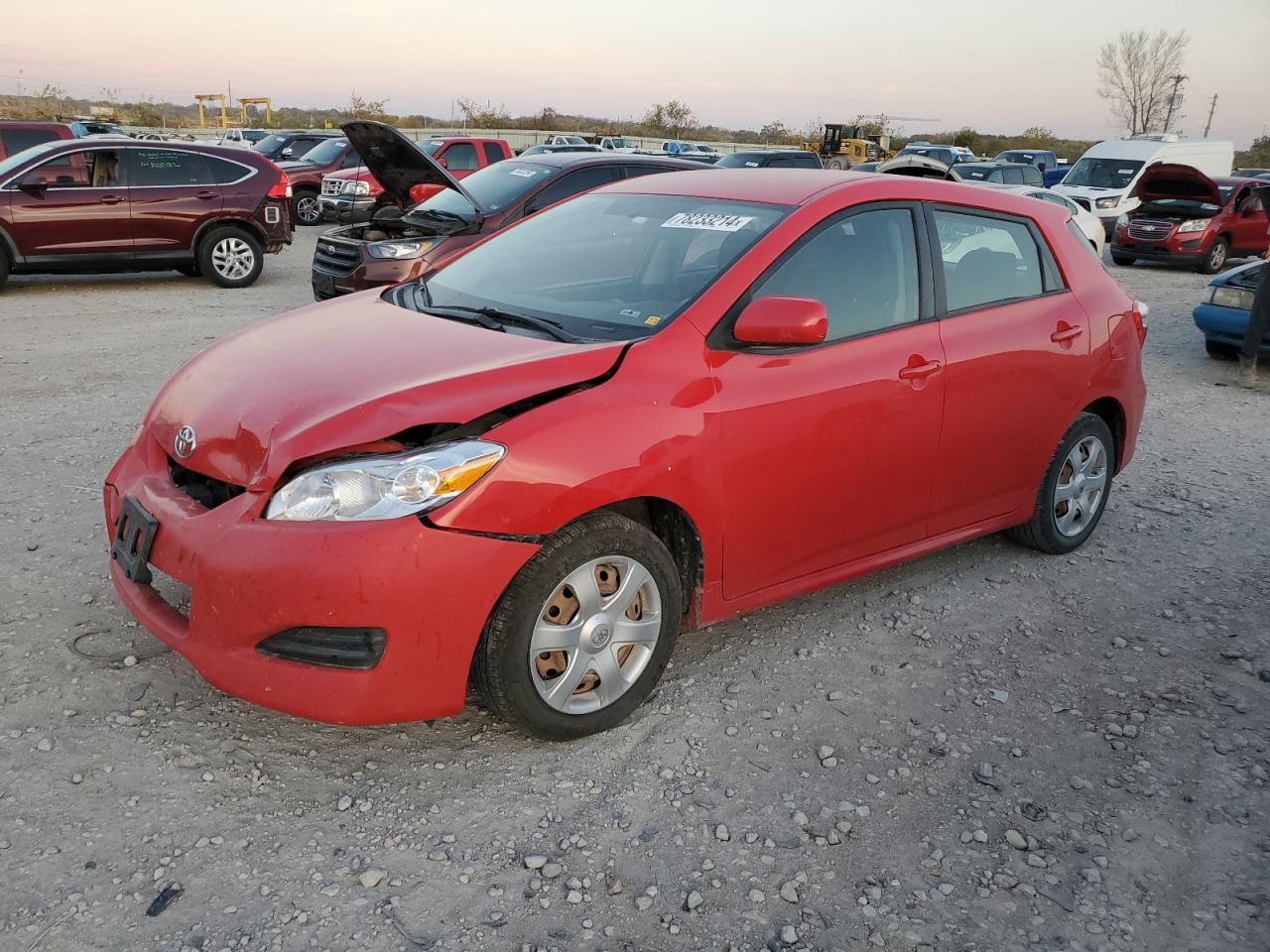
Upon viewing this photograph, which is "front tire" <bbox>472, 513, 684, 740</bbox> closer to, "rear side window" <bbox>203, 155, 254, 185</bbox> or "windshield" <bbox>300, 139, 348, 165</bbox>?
"rear side window" <bbox>203, 155, 254, 185</bbox>

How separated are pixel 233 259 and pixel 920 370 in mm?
10395

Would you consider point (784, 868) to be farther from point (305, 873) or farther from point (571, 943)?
point (305, 873)

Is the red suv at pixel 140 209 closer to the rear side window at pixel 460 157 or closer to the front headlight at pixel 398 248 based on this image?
the front headlight at pixel 398 248

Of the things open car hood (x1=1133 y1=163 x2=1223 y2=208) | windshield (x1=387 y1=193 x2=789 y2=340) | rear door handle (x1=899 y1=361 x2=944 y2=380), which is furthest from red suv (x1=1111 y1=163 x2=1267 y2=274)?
windshield (x1=387 y1=193 x2=789 y2=340)

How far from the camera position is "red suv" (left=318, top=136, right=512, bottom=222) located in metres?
17.1

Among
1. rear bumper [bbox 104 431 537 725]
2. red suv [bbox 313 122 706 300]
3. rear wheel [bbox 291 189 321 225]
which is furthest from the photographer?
rear wheel [bbox 291 189 321 225]

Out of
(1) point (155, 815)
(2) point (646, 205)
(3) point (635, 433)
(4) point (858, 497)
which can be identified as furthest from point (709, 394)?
(1) point (155, 815)

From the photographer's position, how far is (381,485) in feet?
9.34

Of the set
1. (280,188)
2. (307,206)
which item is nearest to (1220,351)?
(280,188)

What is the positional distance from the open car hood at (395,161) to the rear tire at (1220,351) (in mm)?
7002

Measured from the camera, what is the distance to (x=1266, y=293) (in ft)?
30.5

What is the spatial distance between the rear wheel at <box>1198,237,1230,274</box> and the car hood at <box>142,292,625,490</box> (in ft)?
55.7

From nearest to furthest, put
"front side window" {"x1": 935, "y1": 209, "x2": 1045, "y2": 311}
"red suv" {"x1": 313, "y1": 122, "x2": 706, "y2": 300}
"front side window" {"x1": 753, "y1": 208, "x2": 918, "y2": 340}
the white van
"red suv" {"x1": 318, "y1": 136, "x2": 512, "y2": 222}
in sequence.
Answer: "front side window" {"x1": 753, "y1": 208, "x2": 918, "y2": 340}, "front side window" {"x1": 935, "y1": 209, "x2": 1045, "y2": 311}, "red suv" {"x1": 313, "y1": 122, "x2": 706, "y2": 300}, "red suv" {"x1": 318, "y1": 136, "x2": 512, "y2": 222}, the white van

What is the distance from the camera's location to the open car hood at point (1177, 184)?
53.9ft
